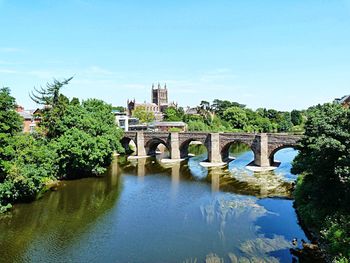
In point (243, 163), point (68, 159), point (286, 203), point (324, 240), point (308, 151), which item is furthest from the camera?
point (243, 163)

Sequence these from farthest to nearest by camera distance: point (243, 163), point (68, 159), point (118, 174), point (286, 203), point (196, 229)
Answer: point (243, 163), point (118, 174), point (68, 159), point (286, 203), point (196, 229)

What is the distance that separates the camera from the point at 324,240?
880 inches

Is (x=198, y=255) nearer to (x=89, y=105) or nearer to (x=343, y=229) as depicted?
(x=343, y=229)

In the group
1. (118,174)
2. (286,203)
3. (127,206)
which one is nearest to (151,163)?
(118,174)

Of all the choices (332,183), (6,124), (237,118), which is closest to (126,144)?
(6,124)

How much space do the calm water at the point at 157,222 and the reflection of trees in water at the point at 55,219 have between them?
0.22ft

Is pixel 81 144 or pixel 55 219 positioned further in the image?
pixel 81 144

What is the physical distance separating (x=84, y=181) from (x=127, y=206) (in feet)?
42.2

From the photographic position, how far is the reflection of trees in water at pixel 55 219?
24.4m

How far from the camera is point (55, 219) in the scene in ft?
98.8

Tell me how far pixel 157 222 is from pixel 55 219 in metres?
9.39

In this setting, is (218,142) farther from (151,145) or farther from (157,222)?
(157,222)

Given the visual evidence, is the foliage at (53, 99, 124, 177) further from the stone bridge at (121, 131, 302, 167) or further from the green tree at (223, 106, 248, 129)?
the green tree at (223, 106, 248, 129)

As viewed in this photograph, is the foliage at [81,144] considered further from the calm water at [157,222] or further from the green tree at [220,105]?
the green tree at [220,105]
